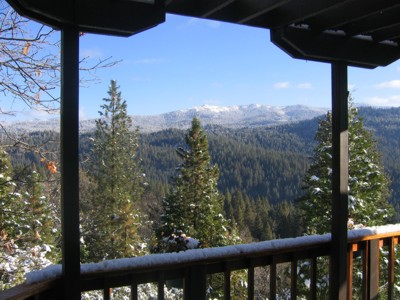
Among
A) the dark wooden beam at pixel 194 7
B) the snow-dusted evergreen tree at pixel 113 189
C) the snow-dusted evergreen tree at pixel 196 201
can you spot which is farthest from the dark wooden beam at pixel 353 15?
the snow-dusted evergreen tree at pixel 113 189

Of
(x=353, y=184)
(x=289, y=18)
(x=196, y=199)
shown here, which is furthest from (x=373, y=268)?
(x=196, y=199)

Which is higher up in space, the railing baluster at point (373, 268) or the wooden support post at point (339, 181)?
the wooden support post at point (339, 181)

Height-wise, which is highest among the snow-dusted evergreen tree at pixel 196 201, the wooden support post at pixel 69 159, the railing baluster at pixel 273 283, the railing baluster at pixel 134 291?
the wooden support post at pixel 69 159

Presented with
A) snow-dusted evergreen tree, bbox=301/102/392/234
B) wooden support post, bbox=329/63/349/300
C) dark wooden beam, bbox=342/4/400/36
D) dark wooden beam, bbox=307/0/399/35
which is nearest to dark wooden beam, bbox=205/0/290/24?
dark wooden beam, bbox=307/0/399/35

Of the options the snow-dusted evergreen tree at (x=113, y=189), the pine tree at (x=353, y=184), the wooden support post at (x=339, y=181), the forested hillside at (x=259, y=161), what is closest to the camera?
the wooden support post at (x=339, y=181)

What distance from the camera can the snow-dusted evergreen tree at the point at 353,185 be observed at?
509 inches

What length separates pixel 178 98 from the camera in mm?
42688

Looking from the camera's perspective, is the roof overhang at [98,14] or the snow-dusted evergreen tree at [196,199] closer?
the roof overhang at [98,14]

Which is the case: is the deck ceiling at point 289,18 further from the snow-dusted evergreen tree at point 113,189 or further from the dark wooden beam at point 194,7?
the snow-dusted evergreen tree at point 113,189

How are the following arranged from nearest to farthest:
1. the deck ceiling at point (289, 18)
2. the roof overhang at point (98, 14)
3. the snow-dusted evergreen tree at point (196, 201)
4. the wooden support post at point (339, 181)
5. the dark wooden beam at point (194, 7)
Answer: the roof overhang at point (98, 14) → the deck ceiling at point (289, 18) → the dark wooden beam at point (194, 7) → the wooden support post at point (339, 181) → the snow-dusted evergreen tree at point (196, 201)

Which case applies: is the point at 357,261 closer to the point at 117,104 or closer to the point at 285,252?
the point at 285,252

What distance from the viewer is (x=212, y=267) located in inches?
79.9

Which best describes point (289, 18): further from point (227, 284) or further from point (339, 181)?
point (227, 284)

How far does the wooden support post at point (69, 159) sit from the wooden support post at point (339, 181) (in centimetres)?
165
